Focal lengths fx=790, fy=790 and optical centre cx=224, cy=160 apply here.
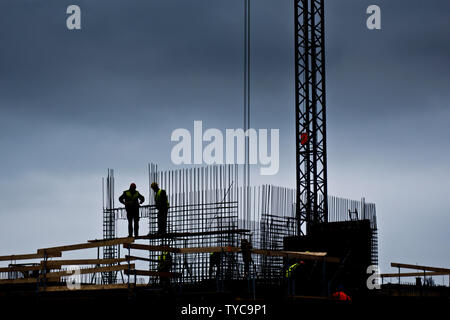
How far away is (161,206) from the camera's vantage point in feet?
76.4

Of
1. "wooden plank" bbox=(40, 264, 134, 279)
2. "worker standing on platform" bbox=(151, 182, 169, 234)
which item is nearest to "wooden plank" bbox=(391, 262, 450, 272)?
"worker standing on platform" bbox=(151, 182, 169, 234)

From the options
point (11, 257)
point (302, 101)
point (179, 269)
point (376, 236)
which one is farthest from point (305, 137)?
point (11, 257)

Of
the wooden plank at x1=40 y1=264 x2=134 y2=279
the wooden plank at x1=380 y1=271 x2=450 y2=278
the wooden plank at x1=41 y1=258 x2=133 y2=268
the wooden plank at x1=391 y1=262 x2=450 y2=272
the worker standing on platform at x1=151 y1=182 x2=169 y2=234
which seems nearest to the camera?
the wooden plank at x1=40 y1=264 x2=134 y2=279

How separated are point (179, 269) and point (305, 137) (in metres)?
17.0

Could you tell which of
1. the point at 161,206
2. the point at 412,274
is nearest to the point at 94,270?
the point at 161,206

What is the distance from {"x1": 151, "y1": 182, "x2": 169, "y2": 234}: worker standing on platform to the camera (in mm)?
23219

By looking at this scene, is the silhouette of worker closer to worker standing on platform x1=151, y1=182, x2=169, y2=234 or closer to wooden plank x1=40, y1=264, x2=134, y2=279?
worker standing on platform x1=151, y1=182, x2=169, y2=234

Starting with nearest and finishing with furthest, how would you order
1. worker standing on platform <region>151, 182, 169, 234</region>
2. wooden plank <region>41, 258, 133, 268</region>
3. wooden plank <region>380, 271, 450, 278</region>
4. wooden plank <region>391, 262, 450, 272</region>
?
wooden plank <region>41, 258, 133, 268</region> → worker standing on platform <region>151, 182, 169, 234</region> → wooden plank <region>391, 262, 450, 272</region> → wooden plank <region>380, 271, 450, 278</region>

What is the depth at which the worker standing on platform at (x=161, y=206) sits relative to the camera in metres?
23.2

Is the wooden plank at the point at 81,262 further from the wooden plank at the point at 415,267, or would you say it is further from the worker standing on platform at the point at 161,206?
the wooden plank at the point at 415,267

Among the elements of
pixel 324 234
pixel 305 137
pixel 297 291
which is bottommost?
pixel 297 291

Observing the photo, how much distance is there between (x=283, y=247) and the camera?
26.2m

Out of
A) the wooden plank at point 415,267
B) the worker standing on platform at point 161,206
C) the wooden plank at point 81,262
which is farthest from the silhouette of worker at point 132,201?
the wooden plank at point 415,267
